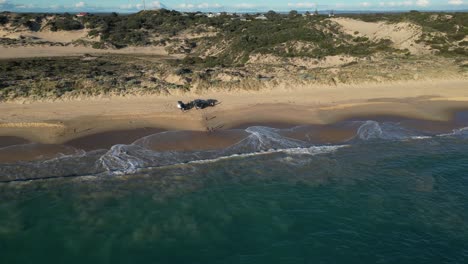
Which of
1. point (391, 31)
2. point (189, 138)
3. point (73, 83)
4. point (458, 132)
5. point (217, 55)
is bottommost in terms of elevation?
point (458, 132)

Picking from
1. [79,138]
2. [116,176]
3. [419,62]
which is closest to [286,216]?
[116,176]

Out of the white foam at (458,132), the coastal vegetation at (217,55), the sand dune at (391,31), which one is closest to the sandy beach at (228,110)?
the coastal vegetation at (217,55)

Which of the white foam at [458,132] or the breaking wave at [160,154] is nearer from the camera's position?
the breaking wave at [160,154]

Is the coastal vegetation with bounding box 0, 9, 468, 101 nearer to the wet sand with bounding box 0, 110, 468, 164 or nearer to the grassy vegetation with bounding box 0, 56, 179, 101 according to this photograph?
the grassy vegetation with bounding box 0, 56, 179, 101

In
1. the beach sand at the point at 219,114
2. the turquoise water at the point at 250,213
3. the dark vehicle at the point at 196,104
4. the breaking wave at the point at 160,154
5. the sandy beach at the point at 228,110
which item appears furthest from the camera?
the dark vehicle at the point at 196,104

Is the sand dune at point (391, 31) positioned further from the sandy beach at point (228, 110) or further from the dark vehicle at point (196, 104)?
the dark vehicle at point (196, 104)

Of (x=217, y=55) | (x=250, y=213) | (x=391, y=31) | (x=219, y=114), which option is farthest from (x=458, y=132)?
(x=217, y=55)

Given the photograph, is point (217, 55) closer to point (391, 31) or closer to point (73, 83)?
point (391, 31)
